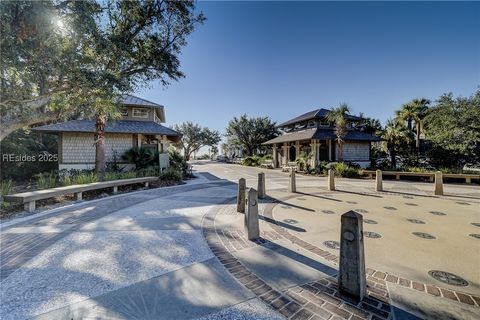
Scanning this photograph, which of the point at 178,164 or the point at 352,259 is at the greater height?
the point at 178,164

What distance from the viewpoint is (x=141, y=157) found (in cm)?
1462

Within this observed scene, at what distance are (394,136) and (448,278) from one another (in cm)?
2221

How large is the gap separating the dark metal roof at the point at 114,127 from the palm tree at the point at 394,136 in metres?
20.8

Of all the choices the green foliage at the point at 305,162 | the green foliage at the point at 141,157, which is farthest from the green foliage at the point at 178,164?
the green foliage at the point at 305,162

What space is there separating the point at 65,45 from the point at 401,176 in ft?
69.4

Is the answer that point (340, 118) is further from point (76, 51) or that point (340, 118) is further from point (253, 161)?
point (76, 51)

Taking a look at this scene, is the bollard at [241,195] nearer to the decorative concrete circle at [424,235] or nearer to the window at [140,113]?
the decorative concrete circle at [424,235]

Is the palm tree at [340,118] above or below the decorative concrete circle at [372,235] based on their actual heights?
above

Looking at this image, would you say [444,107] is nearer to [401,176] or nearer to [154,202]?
[401,176]

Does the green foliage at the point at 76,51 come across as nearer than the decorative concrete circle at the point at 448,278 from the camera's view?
No

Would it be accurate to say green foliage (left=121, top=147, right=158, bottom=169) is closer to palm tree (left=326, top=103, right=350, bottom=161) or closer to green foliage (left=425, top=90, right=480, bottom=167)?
palm tree (left=326, top=103, right=350, bottom=161)

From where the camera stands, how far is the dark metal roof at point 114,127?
45.6 feet

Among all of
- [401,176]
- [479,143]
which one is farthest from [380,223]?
[479,143]

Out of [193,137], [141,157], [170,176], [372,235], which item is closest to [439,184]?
[372,235]
